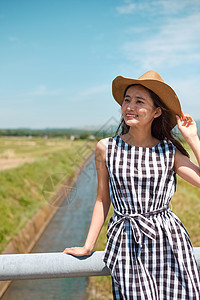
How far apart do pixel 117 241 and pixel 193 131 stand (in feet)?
2.05

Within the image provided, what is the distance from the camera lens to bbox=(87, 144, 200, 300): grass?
7.56m

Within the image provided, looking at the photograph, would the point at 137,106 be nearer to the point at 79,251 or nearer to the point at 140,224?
the point at 140,224

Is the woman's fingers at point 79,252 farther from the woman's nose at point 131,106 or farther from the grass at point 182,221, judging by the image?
the grass at point 182,221

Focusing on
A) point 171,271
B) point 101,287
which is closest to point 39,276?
point 171,271

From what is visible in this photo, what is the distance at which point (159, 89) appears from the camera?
1.61 meters

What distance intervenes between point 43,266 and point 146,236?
464mm

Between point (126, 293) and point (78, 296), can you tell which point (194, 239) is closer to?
point (78, 296)

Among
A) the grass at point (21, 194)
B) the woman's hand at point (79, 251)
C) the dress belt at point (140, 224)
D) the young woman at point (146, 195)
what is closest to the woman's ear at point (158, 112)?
the young woman at point (146, 195)

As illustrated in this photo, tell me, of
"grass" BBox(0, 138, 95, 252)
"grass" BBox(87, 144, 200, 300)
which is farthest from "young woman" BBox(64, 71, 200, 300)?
"grass" BBox(0, 138, 95, 252)

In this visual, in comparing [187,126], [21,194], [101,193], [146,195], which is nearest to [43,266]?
[101,193]

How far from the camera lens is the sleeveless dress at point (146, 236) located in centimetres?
148

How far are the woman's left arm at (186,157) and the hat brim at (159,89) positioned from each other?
0.06 metres

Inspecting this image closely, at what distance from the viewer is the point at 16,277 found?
4.87ft

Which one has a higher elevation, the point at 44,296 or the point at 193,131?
the point at 193,131
